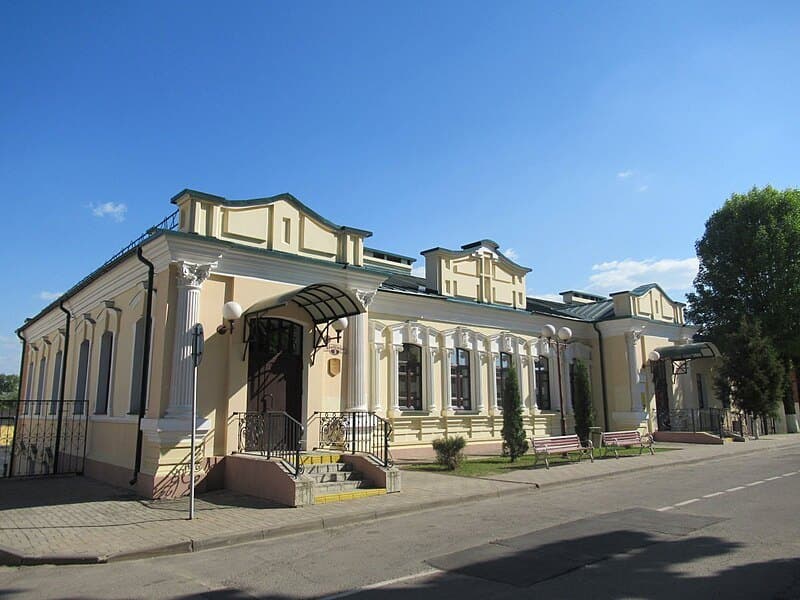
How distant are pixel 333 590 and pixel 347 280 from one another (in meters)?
10.2

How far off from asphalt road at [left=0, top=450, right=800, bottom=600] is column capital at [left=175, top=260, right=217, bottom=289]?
244 inches

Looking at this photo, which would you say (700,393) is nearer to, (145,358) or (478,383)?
(478,383)

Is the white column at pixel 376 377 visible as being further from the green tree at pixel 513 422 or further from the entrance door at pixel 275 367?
the green tree at pixel 513 422

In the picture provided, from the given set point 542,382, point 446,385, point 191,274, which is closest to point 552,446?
point 446,385

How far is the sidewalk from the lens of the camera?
7.86 metres

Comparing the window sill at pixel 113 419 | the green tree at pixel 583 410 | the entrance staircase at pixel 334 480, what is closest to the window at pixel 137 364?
the window sill at pixel 113 419

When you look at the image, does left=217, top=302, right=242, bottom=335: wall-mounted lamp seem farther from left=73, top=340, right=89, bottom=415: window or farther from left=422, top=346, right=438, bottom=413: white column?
left=422, top=346, right=438, bottom=413: white column

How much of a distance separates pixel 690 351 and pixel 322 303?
17.7m

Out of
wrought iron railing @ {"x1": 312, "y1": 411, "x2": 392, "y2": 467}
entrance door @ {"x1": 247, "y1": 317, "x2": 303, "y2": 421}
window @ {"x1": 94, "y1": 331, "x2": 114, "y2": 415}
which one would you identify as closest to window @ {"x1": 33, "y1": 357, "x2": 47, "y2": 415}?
window @ {"x1": 94, "y1": 331, "x2": 114, "y2": 415}

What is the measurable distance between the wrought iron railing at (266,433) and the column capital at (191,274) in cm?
295

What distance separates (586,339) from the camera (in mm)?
25266

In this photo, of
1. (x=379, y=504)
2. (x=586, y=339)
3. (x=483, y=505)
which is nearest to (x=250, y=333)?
(x=379, y=504)

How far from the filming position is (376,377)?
56.4 feet

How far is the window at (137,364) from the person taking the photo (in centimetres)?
1369
